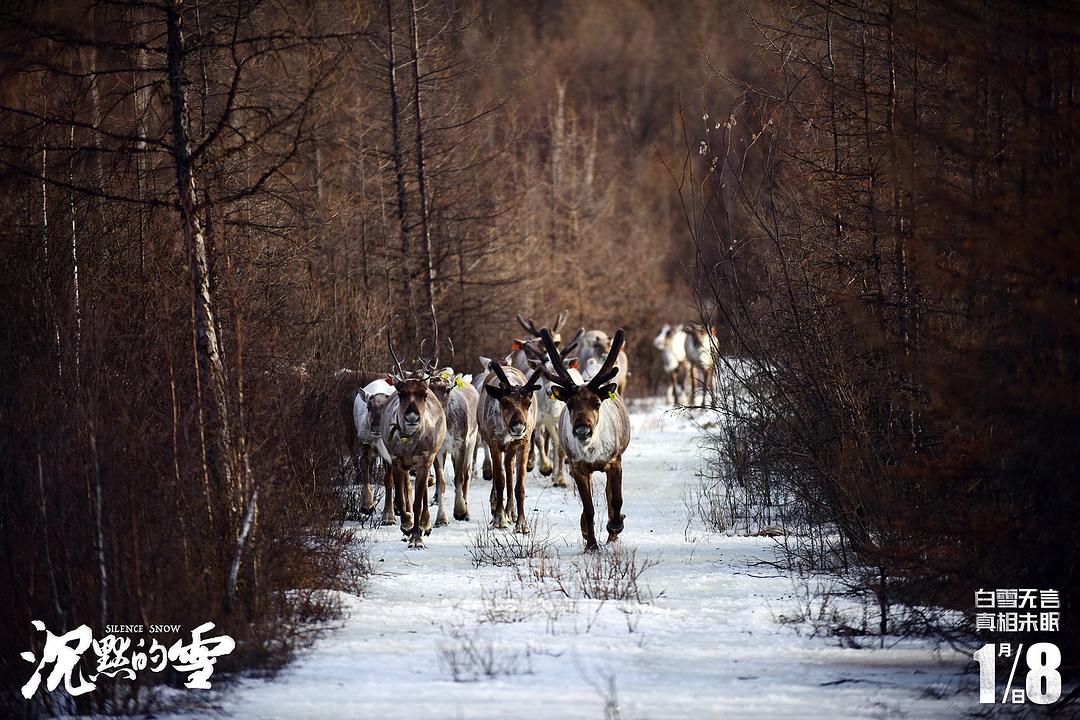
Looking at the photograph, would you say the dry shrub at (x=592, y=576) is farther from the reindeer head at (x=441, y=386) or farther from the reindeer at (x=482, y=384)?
the reindeer at (x=482, y=384)

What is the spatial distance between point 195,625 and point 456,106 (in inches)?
683

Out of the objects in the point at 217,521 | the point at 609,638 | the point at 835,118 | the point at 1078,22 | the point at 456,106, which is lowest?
the point at 609,638

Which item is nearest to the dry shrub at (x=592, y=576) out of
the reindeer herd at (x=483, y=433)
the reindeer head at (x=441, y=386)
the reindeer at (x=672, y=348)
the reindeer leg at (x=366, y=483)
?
the reindeer herd at (x=483, y=433)

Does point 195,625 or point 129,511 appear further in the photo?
point 129,511

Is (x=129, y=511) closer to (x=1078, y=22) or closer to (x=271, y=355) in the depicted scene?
(x=271, y=355)

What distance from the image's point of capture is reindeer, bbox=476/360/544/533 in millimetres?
13789

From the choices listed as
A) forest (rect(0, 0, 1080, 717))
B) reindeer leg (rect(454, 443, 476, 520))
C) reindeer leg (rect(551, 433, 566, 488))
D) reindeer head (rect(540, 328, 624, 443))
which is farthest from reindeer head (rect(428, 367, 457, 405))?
reindeer leg (rect(551, 433, 566, 488))

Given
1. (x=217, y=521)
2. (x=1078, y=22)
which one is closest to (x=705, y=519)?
(x=217, y=521)

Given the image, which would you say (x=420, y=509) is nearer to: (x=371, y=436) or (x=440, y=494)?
(x=371, y=436)

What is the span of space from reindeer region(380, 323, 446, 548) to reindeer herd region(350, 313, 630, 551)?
11 mm

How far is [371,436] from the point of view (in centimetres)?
1516

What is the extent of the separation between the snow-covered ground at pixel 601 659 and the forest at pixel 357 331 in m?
0.44

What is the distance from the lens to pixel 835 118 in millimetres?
11836

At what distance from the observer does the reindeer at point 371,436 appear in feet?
48.8
